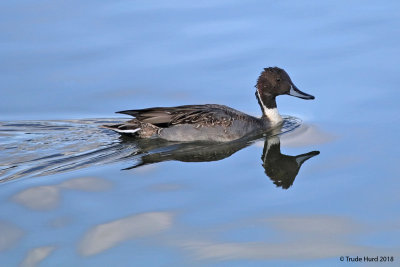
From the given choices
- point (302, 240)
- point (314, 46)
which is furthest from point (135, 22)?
point (302, 240)

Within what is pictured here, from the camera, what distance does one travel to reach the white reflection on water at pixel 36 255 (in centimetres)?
720

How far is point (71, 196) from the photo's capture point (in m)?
8.74

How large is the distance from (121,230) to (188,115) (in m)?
3.51

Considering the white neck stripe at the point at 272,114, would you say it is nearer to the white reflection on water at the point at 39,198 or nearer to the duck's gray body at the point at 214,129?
the duck's gray body at the point at 214,129

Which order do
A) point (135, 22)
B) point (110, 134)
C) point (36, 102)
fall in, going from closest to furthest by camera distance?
point (110, 134) < point (36, 102) < point (135, 22)

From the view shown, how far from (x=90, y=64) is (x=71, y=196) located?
4689 millimetres

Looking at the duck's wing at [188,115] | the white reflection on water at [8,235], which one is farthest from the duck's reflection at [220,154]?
the white reflection on water at [8,235]

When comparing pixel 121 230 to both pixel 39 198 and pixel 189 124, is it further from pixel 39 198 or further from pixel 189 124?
pixel 189 124

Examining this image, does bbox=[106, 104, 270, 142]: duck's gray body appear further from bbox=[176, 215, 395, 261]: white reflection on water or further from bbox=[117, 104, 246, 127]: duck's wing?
bbox=[176, 215, 395, 261]: white reflection on water

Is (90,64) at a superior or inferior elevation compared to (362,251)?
superior

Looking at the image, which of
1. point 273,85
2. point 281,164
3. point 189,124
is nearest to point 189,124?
point 189,124

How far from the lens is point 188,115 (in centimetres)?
1114

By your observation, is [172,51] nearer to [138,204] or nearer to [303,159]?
[303,159]

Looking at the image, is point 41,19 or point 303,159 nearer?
point 303,159
